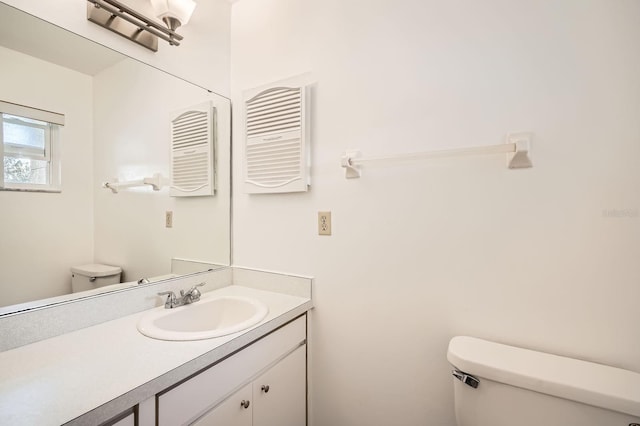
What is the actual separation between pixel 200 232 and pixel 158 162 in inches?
17.3

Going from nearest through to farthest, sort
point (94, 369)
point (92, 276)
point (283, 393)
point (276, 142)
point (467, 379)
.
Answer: point (94, 369)
point (467, 379)
point (92, 276)
point (283, 393)
point (276, 142)

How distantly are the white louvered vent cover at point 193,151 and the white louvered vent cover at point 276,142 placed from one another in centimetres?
26

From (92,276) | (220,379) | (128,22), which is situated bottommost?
(220,379)

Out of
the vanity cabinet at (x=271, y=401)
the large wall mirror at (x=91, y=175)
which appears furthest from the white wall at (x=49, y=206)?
the vanity cabinet at (x=271, y=401)

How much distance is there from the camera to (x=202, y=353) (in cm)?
90

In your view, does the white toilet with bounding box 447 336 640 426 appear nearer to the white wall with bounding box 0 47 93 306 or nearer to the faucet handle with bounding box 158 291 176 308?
the faucet handle with bounding box 158 291 176 308

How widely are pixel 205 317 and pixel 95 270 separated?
51cm

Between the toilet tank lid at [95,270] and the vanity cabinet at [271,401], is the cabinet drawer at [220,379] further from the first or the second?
the toilet tank lid at [95,270]

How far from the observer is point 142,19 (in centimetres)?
123

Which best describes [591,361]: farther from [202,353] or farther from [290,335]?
[202,353]

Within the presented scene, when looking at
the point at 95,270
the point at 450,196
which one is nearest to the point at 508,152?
the point at 450,196

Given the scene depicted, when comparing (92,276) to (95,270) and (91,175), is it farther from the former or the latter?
(91,175)

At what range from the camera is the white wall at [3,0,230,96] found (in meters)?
1.07

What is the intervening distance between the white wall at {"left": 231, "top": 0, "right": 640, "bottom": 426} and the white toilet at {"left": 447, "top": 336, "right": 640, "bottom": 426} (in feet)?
0.35
